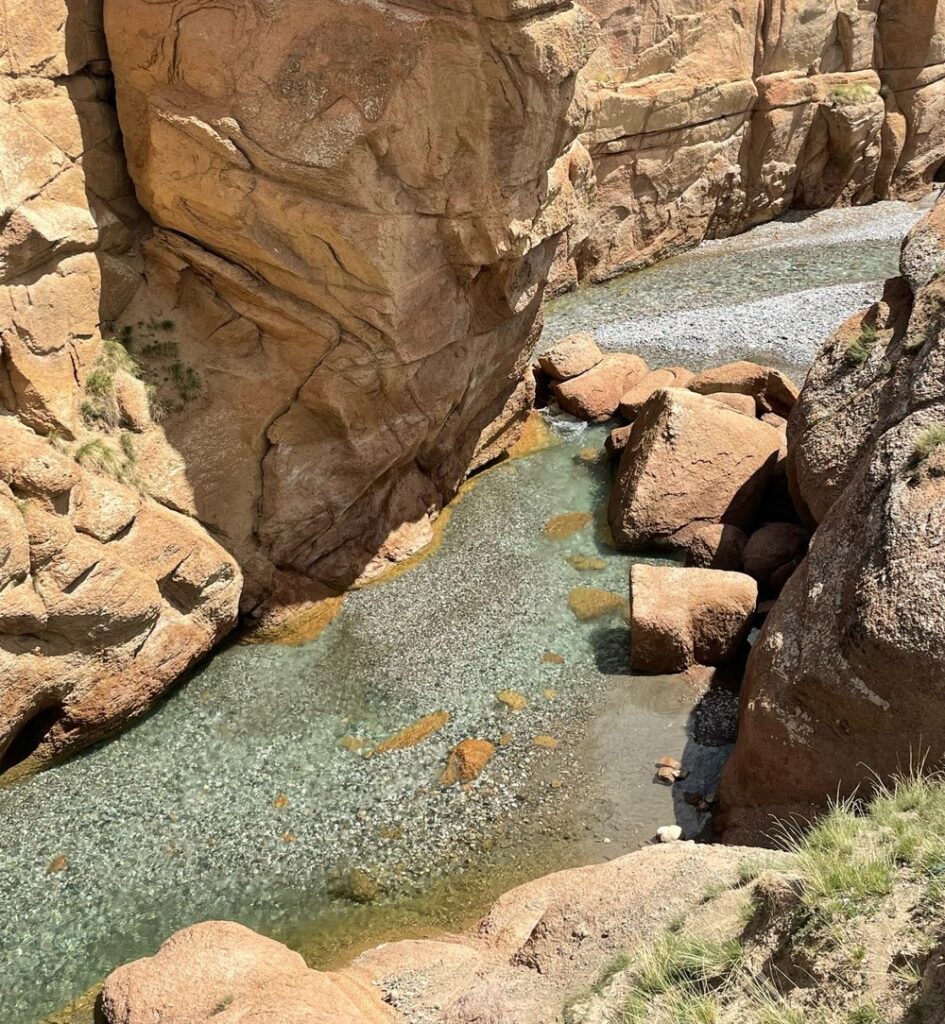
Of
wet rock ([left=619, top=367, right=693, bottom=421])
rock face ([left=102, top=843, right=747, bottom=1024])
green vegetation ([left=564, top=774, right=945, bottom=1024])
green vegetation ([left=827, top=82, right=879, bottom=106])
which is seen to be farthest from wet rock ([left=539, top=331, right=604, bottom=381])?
green vegetation ([left=564, top=774, right=945, bottom=1024])

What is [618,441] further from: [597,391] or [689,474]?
[689,474]

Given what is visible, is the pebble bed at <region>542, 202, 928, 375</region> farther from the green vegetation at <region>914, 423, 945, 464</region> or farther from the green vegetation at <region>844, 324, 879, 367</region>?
the green vegetation at <region>914, 423, 945, 464</region>

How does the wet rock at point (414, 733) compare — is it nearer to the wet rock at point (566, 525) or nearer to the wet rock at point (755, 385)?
the wet rock at point (566, 525)

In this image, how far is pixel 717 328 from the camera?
A: 20.3 m

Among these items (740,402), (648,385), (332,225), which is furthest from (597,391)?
(332,225)

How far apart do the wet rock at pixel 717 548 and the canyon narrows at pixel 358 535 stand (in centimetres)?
5

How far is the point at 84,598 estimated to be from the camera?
10375mm

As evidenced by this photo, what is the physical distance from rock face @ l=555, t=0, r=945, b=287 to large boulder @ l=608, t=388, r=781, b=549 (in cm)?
828

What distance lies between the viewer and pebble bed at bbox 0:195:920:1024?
9328mm

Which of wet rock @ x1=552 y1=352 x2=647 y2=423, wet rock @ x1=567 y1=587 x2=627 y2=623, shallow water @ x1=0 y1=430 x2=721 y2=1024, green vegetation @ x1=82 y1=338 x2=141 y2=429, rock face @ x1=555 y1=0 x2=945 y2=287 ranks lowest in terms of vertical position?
shallow water @ x1=0 y1=430 x2=721 y2=1024

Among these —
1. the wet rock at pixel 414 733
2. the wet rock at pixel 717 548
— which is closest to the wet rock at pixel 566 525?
the wet rock at pixel 717 548

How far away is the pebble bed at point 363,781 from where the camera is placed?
9.33 meters

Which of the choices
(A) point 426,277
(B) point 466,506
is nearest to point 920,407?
(A) point 426,277

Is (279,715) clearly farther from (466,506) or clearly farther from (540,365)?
(540,365)
